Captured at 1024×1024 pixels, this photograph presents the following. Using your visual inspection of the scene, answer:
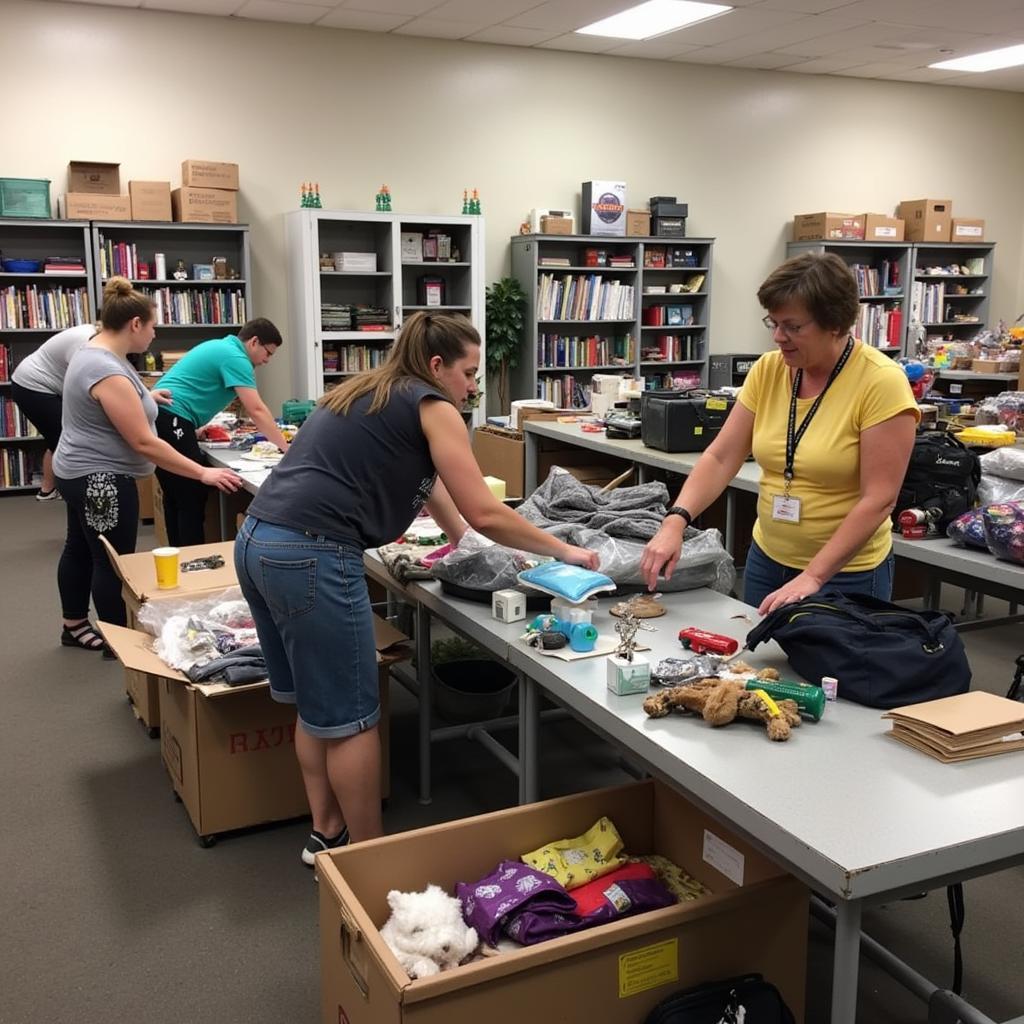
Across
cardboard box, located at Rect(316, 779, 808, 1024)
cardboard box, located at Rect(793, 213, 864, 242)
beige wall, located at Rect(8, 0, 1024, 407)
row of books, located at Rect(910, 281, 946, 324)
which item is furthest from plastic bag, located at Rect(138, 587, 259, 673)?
row of books, located at Rect(910, 281, 946, 324)

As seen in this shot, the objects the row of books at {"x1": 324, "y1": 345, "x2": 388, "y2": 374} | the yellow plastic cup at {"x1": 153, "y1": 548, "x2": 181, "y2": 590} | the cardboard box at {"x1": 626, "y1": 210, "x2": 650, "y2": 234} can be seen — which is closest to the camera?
the yellow plastic cup at {"x1": 153, "y1": 548, "x2": 181, "y2": 590}

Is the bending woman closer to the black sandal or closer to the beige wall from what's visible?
the black sandal

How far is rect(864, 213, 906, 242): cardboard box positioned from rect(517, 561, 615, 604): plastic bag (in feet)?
25.9

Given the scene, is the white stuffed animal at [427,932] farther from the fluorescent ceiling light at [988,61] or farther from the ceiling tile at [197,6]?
the fluorescent ceiling light at [988,61]

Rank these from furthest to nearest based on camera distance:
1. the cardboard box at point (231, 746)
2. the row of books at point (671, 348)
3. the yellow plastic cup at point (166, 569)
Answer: the row of books at point (671, 348)
the yellow plastic cup at point (166, 569)
the cardboard box at point (231, 746)

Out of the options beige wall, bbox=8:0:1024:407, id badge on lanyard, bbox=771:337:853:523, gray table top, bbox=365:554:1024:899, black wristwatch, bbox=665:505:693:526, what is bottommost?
gray table top, bbox=365:554:1024:899

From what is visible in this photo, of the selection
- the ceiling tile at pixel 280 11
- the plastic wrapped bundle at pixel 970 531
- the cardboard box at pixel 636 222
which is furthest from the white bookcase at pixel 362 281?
the plastic wrapped bundle at pixel 970 531

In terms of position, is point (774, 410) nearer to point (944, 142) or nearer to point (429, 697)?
point (429, 697)

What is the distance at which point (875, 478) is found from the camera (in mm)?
2045

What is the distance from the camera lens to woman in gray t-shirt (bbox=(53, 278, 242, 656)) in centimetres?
352

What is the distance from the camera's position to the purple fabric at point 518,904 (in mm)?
1684

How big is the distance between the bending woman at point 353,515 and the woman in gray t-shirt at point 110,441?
1.55 metres

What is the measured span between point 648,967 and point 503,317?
699 centimetres

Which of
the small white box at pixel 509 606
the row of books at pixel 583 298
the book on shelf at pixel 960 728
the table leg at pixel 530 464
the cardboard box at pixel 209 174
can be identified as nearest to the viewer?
the book on shelf at pixel 960 728
